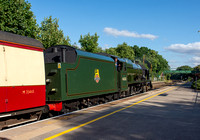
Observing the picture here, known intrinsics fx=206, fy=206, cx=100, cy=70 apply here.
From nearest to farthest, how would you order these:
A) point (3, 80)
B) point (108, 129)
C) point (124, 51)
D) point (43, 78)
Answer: point (3, 80) → point (108, 129) → point (43, 78) → point (124, 51)

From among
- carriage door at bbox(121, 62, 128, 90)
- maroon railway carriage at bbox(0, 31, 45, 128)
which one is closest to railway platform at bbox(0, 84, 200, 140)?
maroon railway carriage at bbox(0, 31, 45, 128)

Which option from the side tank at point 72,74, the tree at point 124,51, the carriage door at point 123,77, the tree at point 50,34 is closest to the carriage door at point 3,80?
the side tank at point 72,74

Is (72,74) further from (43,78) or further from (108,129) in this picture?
(108,129)

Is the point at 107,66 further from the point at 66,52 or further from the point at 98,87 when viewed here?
the point at 66,52

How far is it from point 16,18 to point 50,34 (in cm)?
617

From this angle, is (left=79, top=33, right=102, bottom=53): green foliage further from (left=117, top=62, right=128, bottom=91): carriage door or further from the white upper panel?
the white upper panel

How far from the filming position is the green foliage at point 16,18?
15.8 meters

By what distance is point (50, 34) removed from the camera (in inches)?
884

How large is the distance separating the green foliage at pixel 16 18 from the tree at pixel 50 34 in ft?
11.7

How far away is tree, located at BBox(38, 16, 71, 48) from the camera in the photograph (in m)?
21.8

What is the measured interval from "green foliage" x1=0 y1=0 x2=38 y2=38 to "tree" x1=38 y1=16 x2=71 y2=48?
3.58m

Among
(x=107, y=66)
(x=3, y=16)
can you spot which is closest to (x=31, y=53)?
(x=107, y=66)

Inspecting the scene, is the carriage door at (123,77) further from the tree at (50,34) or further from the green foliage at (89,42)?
the green foliage at (89,42)

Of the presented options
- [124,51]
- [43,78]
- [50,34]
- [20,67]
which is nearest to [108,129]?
[43,78]
